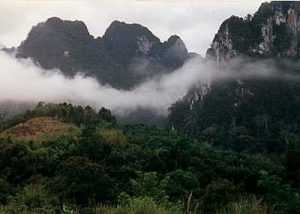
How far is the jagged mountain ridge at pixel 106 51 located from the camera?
118500mm

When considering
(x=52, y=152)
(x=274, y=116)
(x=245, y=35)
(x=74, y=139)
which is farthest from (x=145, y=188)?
(x=245, y=35)

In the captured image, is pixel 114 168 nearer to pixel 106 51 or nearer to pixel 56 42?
pixel 56 42

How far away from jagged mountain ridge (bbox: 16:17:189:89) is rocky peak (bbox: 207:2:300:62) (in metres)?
34.4

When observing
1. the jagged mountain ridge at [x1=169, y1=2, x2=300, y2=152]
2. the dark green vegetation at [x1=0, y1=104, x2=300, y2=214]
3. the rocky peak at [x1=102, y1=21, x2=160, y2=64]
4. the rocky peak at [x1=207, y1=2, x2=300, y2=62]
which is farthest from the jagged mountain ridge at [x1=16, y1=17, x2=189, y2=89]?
the dark green vegetation at [x1=0, y1=104, x2=300, y2=214]

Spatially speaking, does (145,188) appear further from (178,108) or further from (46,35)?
(46,35)

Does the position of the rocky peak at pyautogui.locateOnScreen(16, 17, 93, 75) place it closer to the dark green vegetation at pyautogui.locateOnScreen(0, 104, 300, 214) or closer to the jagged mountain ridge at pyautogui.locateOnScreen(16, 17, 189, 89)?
the jagged mountain ridge at pyautogui.locateOnScreen(16, 17, 189, 89)

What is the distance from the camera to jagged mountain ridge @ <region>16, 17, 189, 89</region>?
389 ft

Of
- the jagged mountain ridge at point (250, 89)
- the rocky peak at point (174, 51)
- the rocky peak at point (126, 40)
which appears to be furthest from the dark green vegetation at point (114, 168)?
the rocky peak at point (174, 51)

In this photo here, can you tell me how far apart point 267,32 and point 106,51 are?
45960 mm

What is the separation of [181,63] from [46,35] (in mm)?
40670

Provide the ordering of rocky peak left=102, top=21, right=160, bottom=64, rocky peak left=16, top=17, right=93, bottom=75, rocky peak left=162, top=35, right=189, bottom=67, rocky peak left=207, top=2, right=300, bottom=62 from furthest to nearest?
rocky peak left=162, top=35, right=189, bottom=67, rocky peak left=102, top=21, right=160, bottom=64, rocky peak left=16, top=17, right=93, bottom=75, rocky peak left=207, top=2, right=300, bottom=62

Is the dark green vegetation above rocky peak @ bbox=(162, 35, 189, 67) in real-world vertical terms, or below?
below

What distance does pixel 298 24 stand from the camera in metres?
94.3

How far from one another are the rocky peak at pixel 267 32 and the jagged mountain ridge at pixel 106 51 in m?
34.4
